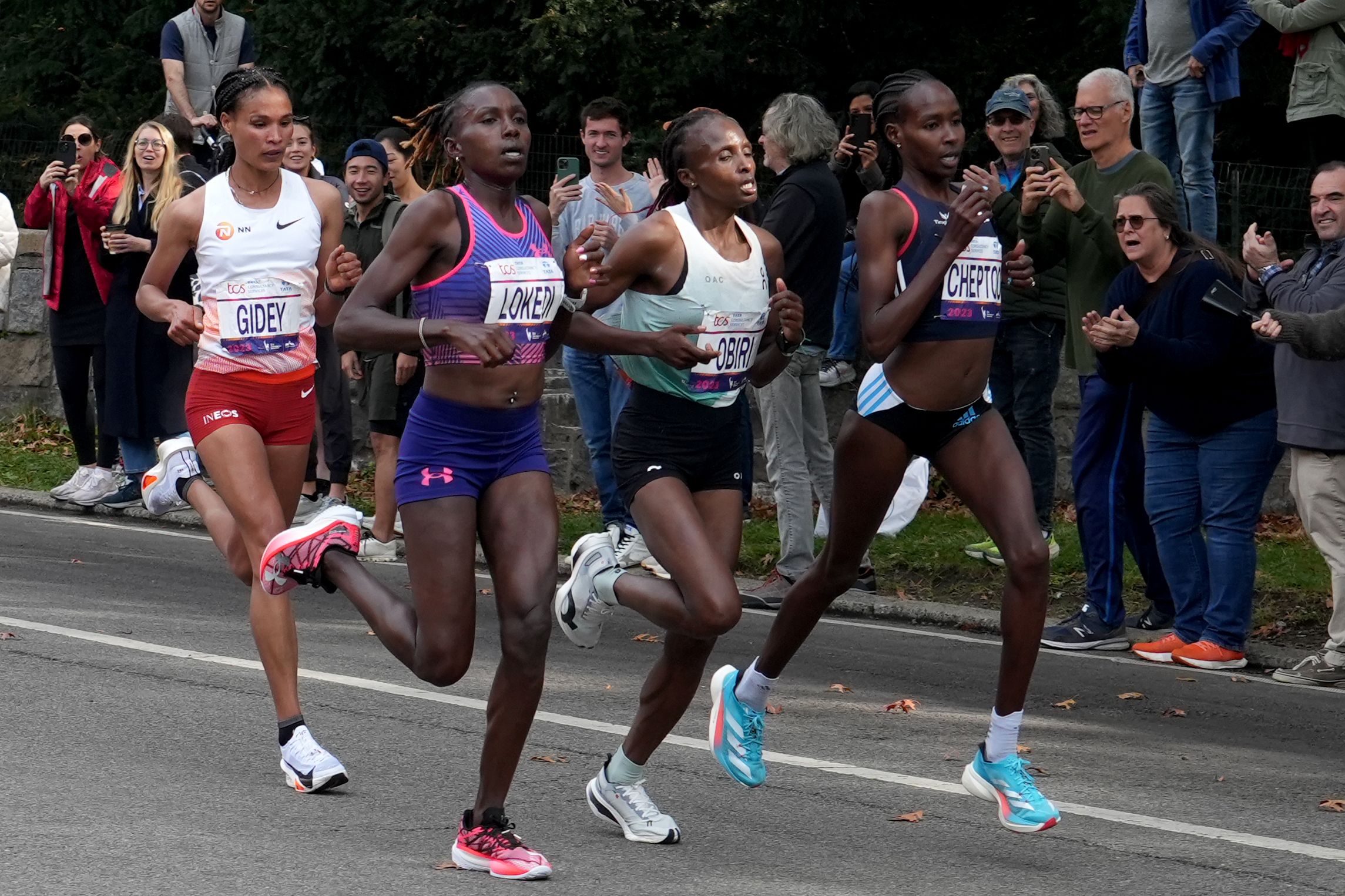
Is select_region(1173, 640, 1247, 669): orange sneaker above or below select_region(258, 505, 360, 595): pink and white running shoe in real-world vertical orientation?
below

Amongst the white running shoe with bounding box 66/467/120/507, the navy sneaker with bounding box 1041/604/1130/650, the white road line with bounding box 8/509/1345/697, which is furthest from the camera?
the white running shoe with bounding box 66/467/120/507

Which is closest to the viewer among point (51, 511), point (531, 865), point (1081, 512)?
point (531, 865)

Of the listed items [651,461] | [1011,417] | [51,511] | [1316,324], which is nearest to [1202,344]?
[1316,324]

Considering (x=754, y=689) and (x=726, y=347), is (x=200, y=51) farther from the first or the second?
(x=754, y=689)

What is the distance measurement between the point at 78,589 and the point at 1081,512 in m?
5.20

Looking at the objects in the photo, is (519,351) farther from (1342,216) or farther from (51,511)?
(51,511)

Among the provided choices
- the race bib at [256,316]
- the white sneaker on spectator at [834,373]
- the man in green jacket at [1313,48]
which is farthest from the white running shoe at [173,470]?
the man in green jacket at [1313,48]

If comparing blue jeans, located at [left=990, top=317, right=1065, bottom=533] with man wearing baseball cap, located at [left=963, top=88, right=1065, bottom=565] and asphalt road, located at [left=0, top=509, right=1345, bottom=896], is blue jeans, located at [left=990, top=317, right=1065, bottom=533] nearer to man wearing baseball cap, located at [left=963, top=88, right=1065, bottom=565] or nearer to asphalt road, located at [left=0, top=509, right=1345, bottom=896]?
man wearing baseball cap, located at [left=963, top=88, right=1065, bottom=565]

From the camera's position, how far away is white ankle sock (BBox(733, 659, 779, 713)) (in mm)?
6332

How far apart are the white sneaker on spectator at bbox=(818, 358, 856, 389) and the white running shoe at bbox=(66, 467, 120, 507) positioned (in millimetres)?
5068

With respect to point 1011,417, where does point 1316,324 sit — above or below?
above

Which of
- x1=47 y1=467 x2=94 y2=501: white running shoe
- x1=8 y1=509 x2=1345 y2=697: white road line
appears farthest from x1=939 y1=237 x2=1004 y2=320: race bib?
x1=47 y1=467 x2=94 y2=501: white running shoe

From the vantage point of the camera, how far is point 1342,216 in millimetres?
8680

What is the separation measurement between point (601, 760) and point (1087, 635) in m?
3.60
